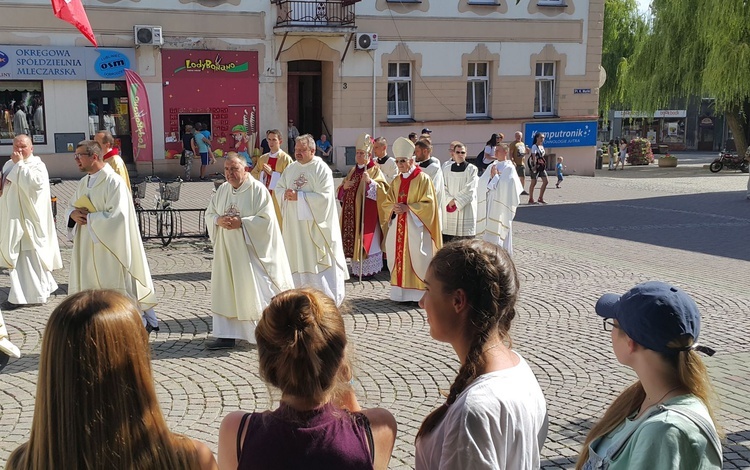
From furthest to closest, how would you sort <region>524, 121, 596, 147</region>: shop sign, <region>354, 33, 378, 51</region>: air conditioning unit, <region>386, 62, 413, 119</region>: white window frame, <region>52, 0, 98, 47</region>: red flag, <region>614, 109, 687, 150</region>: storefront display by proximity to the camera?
<region>614, 109, 687, 150</region>: storefront display
<region>524, 121, 596, 147</region>: shop sign
<region>386, 62, 413, 119</region>: white window frame
<region>354, 33, 378, 51</region>: air conditioning unit
<region>52, 0, 98, 47</region>: red flag

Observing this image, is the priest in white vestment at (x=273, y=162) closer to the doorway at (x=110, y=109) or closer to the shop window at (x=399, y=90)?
the doorway at (x=110, y=109)

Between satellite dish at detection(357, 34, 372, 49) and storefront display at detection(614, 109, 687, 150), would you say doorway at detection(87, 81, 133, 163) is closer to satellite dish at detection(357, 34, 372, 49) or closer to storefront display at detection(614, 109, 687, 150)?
satellite dish at detection(357, 34, 372, 49)

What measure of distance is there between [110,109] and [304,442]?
76.6 ft

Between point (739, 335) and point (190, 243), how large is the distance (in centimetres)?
885

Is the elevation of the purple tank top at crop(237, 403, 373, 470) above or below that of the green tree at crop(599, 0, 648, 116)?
below

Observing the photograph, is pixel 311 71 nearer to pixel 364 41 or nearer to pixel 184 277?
pixel 364 41

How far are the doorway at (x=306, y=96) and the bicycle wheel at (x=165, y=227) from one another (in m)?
13.3

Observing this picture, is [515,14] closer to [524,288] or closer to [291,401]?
[524,288]

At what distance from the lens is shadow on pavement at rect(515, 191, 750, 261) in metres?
14.7

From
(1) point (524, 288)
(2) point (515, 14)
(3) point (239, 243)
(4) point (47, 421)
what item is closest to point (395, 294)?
(1) point (524, 288)

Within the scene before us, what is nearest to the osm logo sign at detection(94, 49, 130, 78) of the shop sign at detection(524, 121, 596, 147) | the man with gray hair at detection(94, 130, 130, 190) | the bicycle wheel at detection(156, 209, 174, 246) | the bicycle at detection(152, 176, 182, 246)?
the bicycle at detection(152, 176, 182, 246)

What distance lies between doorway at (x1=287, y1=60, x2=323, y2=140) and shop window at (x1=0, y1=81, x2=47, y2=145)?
7987 mm

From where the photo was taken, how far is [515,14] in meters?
28.5

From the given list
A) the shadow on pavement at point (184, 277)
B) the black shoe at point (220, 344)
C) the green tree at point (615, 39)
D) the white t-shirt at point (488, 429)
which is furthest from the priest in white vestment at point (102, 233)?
the green tree at point (615, 39)
